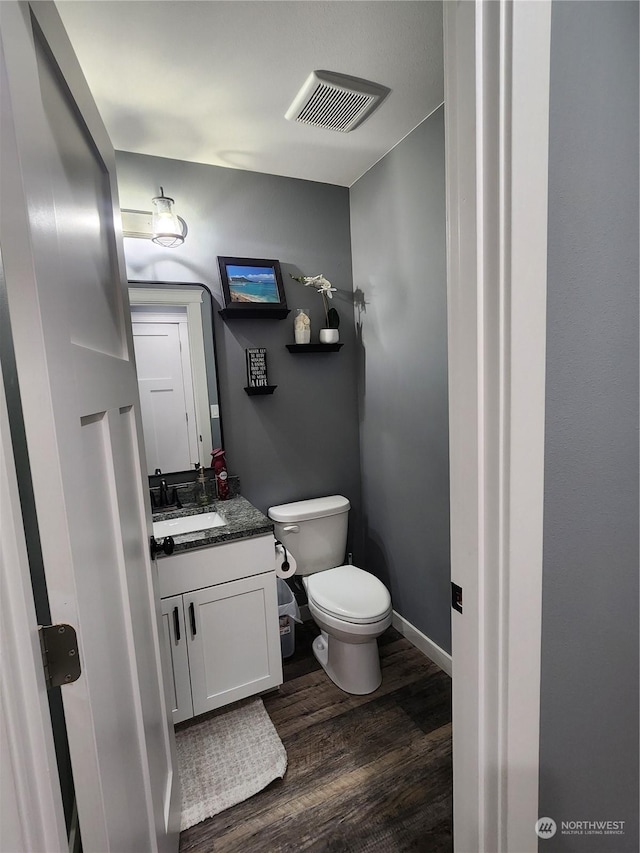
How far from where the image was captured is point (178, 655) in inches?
62.6

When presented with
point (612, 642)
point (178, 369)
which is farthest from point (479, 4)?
point (178, 369)

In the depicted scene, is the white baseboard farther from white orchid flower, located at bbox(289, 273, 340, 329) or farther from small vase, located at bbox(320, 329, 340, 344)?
white orchid flower, located at bbox(289, 273, 340, 329)

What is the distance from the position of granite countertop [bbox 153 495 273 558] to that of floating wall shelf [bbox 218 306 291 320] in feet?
3.10

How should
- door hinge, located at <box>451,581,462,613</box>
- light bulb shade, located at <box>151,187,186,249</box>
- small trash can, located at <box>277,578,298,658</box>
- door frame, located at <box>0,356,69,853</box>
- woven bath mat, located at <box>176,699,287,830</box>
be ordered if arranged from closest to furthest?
door frame, located at <box>0,356,69,853</box>
door hinge, located at <box>451,581,462,613</box>
woven bath mat, located at <box>176,699,287,830</box>
light bulb shade, located at <box>151,187,186,249</box>
small trash can, located at <box>277,578,298,658</box>

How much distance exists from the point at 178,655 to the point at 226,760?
41 cm

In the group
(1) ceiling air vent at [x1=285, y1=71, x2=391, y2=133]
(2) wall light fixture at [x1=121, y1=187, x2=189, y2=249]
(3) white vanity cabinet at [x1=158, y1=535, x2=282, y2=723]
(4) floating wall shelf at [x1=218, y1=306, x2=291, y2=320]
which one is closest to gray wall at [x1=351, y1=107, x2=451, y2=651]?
(1) ceiling air vent at [x1=285, y1=71, x2=391, y2=133]

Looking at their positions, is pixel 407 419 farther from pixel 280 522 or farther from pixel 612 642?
pixel 612 642

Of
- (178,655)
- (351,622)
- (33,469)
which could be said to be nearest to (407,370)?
(351,622)

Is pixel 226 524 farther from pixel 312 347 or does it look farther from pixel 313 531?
pixel 312 347

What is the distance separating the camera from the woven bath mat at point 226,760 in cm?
138

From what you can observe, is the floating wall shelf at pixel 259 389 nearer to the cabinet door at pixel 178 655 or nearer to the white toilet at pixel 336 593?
the white toilet at pixel 336 593

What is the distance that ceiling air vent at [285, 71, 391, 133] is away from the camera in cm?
143

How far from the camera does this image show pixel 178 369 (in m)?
2.02

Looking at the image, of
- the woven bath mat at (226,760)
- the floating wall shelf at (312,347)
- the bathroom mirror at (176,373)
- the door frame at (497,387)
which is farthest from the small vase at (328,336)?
the woven bath mat at (226,760)
